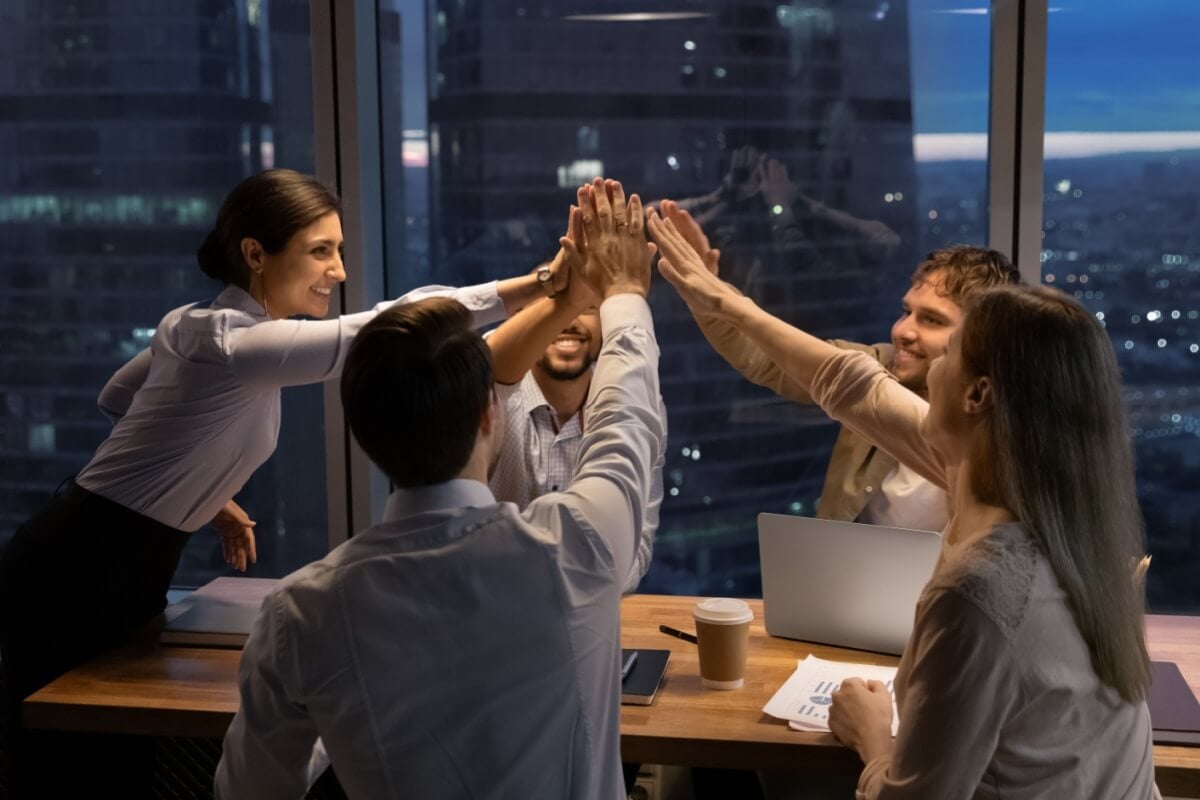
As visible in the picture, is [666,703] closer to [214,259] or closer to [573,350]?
[573,350]

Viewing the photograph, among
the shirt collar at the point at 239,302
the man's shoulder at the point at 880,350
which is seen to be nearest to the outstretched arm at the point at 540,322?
the shirt collar at the point at 239,302

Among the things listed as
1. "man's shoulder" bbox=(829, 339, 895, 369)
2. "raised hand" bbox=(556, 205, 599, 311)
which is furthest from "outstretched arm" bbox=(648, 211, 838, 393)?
"man's shoulder" bbox=(829, 339, 895, 369)

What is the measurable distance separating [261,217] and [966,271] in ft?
4.91

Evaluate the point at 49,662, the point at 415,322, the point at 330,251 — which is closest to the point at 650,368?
the point at 415,322

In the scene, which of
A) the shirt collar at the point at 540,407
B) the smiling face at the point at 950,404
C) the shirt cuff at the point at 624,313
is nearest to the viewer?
the smiling face at the point at 950,404

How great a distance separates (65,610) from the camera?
7.50 feet

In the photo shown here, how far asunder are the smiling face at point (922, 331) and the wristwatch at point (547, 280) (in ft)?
2.69

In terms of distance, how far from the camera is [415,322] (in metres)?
1.38

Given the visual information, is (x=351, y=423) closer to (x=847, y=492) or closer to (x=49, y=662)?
(x=49, y=662)

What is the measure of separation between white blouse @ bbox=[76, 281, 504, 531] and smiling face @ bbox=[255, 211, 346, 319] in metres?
0.05

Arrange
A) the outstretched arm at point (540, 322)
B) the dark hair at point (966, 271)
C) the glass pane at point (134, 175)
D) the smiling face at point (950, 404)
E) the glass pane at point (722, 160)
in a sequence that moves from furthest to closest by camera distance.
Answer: the glass pane at point (134, 175)
the glass pane at point (722, 160)
the dark hair at point (966, 271)
the outstretched arm at point (540, 322)
the smiling face at point (950, 404)

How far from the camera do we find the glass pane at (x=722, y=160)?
10.1 feet

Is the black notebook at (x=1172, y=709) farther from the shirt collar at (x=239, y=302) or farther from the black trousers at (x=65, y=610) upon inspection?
the black trousers at (x=65, y=610)

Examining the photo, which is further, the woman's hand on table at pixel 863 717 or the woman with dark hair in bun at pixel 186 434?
the woman with dark hair in bun at pixel 186 434
